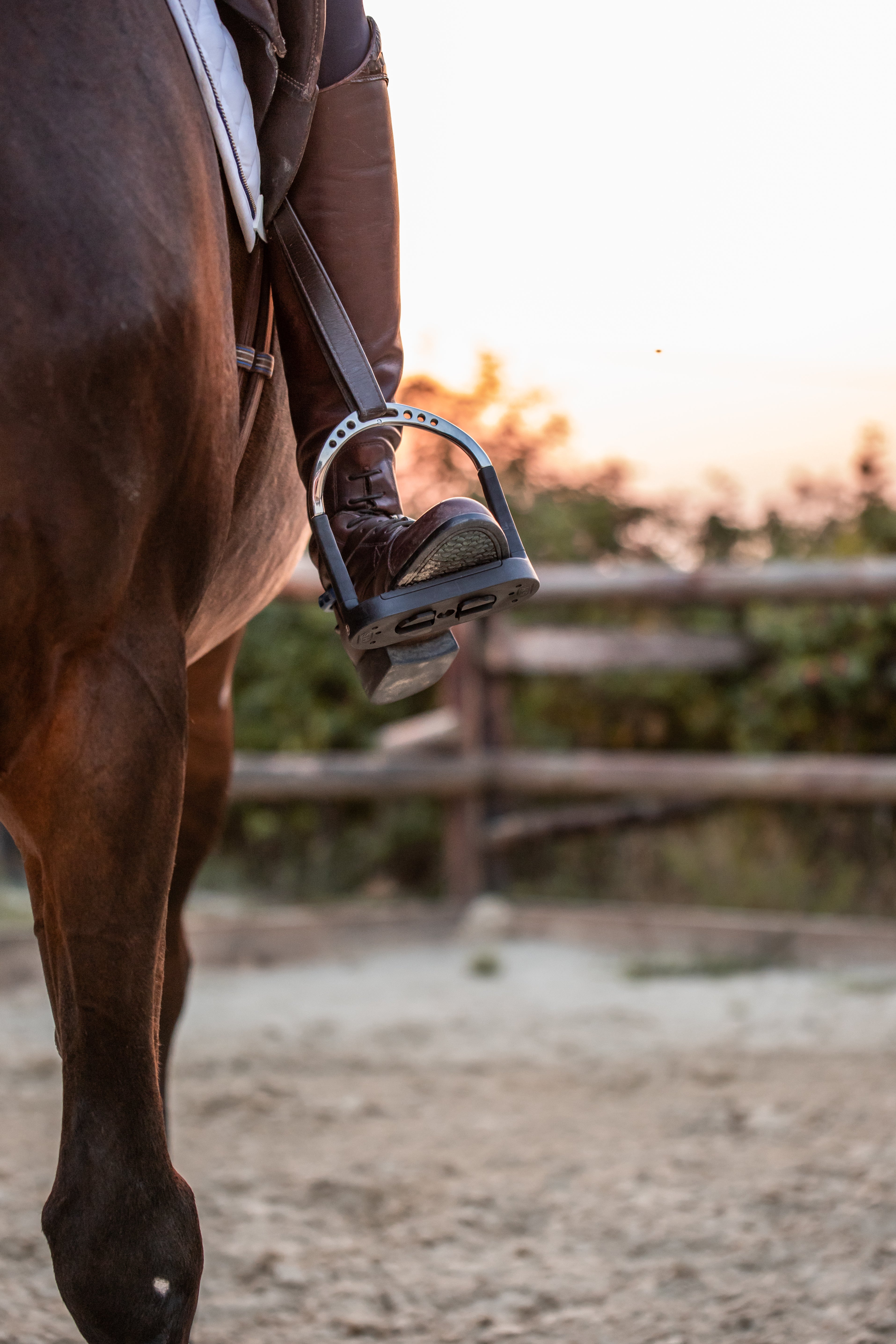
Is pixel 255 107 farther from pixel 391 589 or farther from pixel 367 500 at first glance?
pixel 391 589

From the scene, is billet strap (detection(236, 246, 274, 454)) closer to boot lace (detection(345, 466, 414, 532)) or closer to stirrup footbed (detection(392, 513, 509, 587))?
boot lace (detection(345, 466, 414, 532))

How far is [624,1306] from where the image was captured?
2.25 m

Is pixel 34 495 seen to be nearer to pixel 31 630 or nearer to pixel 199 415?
pixel 31 630

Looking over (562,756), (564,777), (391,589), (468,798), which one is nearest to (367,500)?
(391,589)

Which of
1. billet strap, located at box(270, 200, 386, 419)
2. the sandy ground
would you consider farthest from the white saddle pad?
the sandy ground

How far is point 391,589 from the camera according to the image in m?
1.70

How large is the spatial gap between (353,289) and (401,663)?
1.80 ft

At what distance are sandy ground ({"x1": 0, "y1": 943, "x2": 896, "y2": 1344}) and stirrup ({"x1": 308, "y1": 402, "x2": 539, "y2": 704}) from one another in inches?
46.6

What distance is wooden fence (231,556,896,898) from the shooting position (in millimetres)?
5418

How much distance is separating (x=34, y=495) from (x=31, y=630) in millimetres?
142

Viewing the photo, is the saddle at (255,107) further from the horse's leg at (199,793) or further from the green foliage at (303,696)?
the green foliage at (303,696)

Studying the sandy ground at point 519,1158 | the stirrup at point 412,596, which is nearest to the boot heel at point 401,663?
the stirrup at point 412,596

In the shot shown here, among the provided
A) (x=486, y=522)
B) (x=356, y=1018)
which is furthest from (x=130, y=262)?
(x=356, y=1018)

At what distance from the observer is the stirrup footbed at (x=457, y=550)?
1628 mm
